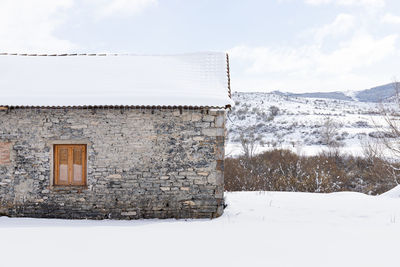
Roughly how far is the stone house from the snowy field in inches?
15.9

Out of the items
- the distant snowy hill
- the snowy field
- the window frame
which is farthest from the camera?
the distant snowy hill

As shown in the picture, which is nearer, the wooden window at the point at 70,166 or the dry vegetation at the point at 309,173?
the wooden window at the point at 70,166

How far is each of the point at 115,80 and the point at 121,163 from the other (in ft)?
7.30

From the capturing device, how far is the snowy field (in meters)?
4.74

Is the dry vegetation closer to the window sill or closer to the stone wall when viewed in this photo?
the stone wall

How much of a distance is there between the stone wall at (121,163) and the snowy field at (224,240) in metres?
0.37

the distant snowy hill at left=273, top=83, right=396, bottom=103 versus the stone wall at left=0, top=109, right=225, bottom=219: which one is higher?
the distant snowy hill at left=273, top=83, right=396, bottom=103

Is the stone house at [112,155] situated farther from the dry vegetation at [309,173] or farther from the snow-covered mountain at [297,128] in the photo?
the snow-covered mountain at [297,128]

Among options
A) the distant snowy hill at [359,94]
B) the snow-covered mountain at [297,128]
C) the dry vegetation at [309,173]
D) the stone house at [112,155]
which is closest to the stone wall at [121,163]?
the stone house at [112,155]

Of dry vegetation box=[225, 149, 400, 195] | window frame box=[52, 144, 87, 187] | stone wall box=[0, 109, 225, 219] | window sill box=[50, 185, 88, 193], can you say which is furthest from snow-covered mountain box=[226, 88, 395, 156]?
window sill box=[50, 185, 88, 193]

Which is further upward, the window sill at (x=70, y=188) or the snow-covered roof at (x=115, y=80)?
the snow-covered roof at (x=115, y=80)

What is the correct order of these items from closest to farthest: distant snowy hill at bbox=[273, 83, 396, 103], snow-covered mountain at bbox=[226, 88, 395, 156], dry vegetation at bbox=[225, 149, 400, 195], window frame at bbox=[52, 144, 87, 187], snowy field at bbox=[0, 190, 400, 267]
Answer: snowy field at bbox=[0, 190, 400, 267], window frame at bbox=[52, 144, 87, 187], dry vegetation at bbox=[225, 149, 400, 195], snow-covered mountain at bbox=[226, 88, 395, 156], distant snowy hill at bbox=[273, 83, 396, 103]

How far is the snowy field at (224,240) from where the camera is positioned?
4742 mm

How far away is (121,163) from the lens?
24.1ft
